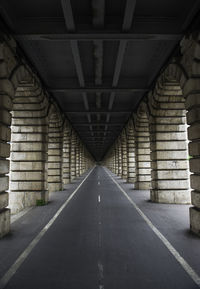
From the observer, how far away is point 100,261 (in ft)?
16.6

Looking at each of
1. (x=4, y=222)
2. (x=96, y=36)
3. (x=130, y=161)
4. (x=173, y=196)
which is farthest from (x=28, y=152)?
(x=130, y=161)

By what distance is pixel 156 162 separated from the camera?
12383mm

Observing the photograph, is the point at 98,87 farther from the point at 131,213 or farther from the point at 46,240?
the point at 46,240

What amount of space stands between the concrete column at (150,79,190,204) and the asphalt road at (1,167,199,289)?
4533mm

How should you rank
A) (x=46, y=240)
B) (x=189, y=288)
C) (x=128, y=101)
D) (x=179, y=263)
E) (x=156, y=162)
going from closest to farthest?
(x=189, y=288)
(x=179, y=263)
(x=46, y=240)
(x=156, y=162)
(x=128, y=101)

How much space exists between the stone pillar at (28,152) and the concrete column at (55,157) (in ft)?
15.9

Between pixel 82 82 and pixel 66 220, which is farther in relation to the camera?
pixel 82 82

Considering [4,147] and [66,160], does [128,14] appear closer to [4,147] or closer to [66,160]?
[4,147]

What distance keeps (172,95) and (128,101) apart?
455cm

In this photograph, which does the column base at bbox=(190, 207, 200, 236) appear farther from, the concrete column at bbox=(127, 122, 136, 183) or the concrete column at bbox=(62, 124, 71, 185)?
the concrete column at bbox=(62, 124, 71, 185)

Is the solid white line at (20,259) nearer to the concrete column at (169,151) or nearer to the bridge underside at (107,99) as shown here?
the bridge underside at (107,99)

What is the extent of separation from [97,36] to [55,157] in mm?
12484

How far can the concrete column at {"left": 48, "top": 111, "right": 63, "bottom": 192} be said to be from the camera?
59.1 ft

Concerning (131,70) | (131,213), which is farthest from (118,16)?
(131,213)
